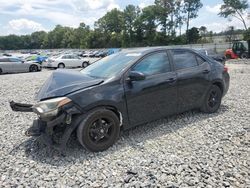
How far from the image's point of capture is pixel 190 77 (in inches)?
217

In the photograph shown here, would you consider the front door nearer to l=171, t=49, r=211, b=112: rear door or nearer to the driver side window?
the driver side window

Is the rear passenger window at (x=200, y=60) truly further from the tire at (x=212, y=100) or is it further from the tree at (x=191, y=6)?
the tree at (x=191, y=6)

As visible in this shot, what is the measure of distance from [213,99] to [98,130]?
309 cm

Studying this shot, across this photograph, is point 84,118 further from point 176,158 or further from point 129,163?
point 176,158

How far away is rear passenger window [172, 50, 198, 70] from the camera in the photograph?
5449 mm

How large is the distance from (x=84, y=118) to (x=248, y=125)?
10.5ft

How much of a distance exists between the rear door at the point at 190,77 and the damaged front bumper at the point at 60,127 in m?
2.24

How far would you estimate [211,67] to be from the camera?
607cm

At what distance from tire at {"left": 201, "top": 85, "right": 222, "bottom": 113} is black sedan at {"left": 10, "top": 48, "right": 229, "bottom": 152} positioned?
22 mm

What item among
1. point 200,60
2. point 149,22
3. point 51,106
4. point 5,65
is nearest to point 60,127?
point 51,106

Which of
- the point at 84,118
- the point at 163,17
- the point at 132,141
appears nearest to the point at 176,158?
the point at 132,141

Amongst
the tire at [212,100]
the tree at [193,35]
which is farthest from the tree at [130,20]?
the tire at [212,100]

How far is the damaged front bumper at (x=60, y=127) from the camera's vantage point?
3.91 meters

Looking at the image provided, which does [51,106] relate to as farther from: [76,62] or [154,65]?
[76,62]
